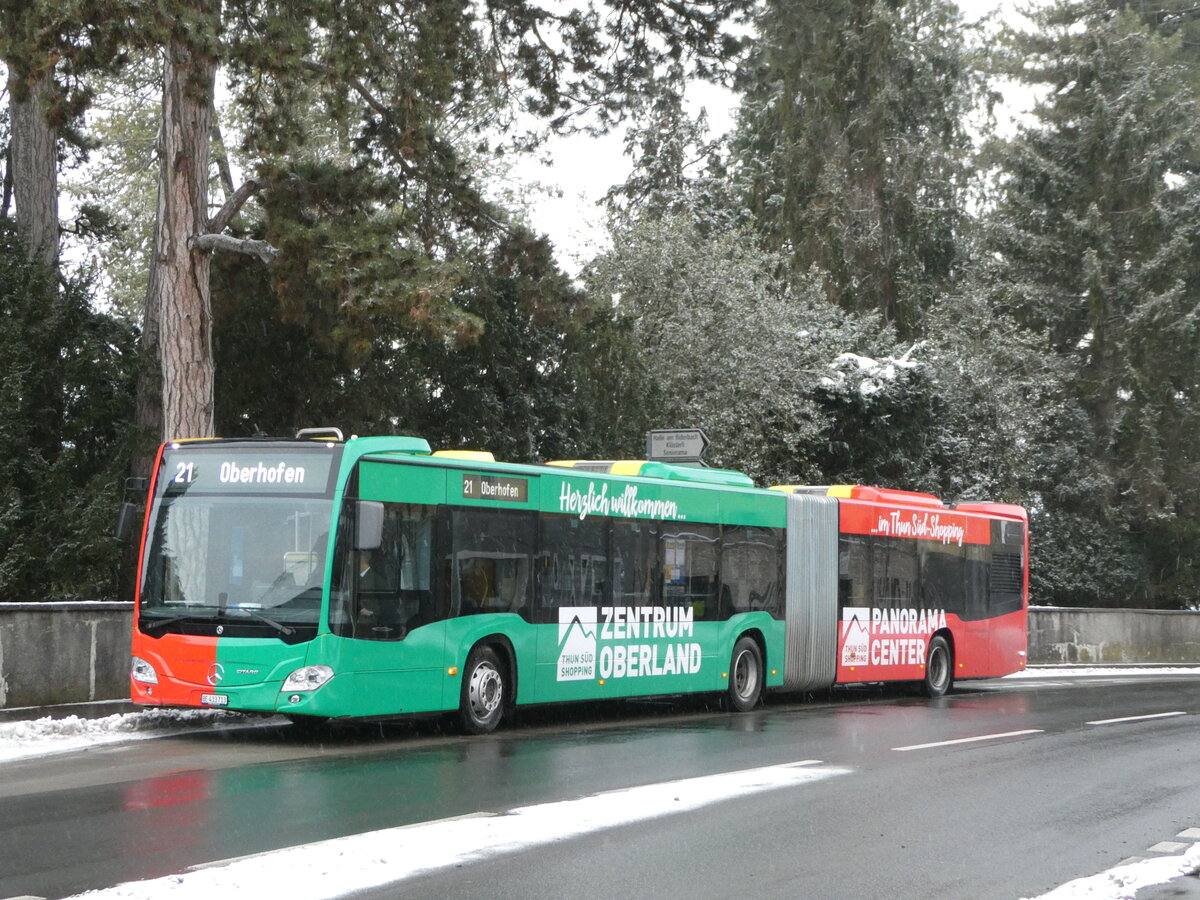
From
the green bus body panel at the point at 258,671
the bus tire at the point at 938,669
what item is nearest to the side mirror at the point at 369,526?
the green bus body panel at the point at 258,671

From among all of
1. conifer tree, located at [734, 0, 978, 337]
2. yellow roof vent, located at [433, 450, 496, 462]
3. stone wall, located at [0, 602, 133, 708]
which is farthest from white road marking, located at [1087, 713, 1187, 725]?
conifer tree, located at [734, 0, 978, 337]

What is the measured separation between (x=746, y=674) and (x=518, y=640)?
486cm

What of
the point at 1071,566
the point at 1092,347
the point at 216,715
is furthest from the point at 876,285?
the point at 216,715

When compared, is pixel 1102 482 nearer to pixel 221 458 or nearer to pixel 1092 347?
pixel 1092 347

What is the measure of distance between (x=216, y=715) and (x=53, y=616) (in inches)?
79.7

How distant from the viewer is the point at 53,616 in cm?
1504

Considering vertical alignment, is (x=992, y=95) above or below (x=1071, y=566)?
above

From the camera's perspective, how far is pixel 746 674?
63.2 feet

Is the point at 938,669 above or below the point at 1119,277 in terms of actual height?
below

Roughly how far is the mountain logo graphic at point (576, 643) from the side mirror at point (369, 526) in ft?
10.9

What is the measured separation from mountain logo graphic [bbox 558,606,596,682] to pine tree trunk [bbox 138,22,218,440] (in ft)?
16.7

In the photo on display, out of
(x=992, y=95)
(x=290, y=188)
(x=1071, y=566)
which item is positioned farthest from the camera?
(x=992, y=95)

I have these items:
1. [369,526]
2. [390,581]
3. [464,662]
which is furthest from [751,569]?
[369,526]

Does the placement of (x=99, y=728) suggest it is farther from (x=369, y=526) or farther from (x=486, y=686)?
(x=486, y=686)
